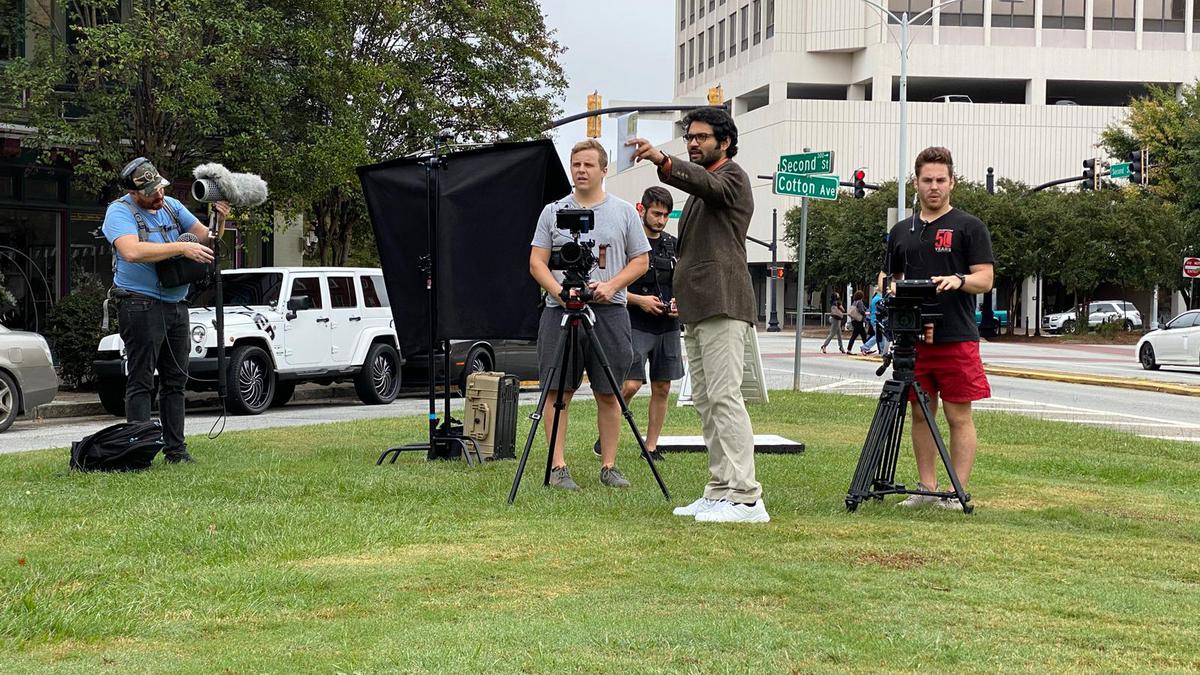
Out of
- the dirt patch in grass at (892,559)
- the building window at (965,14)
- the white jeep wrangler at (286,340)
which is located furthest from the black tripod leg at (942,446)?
the building window at (965,14)

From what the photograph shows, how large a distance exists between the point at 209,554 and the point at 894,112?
7034cm

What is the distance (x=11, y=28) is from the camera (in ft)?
69.8

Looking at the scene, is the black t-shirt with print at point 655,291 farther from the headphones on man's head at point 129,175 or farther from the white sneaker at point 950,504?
the headphones on man's head at point 129,175

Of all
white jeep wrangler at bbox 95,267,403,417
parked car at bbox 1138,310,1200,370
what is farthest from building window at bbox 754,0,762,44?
white jeep wrangler at bbox 95,267,403,417

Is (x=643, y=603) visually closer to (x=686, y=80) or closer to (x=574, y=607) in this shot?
(x=574, y=607)

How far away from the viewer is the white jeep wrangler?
16.5m

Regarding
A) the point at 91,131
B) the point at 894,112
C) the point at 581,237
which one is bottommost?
the point at 581,237

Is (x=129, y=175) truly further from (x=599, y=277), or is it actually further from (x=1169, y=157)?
(x=1169, y=157)

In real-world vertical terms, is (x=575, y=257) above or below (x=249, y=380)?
above

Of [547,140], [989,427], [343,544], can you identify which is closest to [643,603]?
[343,544]

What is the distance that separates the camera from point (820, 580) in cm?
546

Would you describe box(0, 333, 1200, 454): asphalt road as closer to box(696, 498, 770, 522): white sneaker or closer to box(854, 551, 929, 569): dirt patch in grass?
box(696, 498, 770, 522): white sneaker

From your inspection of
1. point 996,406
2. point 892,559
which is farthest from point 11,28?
point 892,559

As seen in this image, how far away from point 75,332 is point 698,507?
47.0 feet
